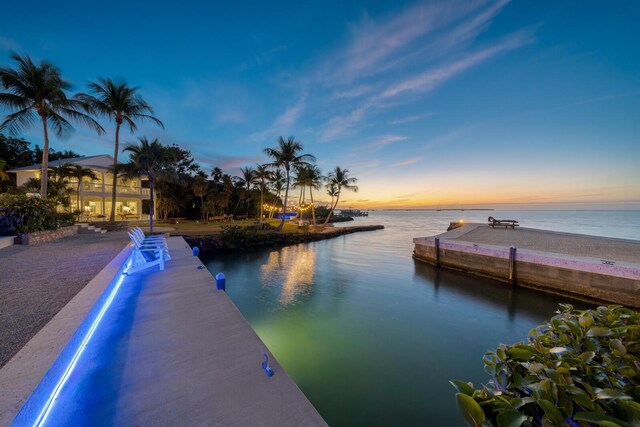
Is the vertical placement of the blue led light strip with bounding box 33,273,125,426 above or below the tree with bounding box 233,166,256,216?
below

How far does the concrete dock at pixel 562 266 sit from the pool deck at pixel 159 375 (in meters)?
11.6

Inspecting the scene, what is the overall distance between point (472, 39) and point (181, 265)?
15.8 meters

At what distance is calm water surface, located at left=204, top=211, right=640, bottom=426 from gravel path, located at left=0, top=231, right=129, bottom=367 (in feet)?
13.0

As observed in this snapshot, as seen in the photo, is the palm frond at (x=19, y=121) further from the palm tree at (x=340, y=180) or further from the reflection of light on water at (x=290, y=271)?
the palm tree at (x=340, y=180)

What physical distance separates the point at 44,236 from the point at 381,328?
13.7 metres

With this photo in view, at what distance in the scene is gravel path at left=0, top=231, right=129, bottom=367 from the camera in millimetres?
3074

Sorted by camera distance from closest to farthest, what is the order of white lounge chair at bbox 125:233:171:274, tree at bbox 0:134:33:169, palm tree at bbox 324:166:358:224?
white lounge chair at bbox 125:233:171:274
tree at bbox 0:134:33:169
palm tree at bbox 324:166:358:224

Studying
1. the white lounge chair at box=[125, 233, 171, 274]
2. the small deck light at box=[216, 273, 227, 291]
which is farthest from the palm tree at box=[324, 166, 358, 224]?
the small deck light at box=[216, 273, 227, 291]

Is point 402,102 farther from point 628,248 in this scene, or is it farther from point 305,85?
point 628,248

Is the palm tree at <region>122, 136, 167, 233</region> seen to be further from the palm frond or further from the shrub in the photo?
the shrub

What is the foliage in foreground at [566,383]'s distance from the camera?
3.11ft

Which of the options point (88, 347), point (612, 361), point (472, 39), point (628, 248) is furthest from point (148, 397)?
point (628, 248)

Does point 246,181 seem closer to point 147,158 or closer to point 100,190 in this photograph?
point 100,190

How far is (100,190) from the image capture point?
22.2 m
